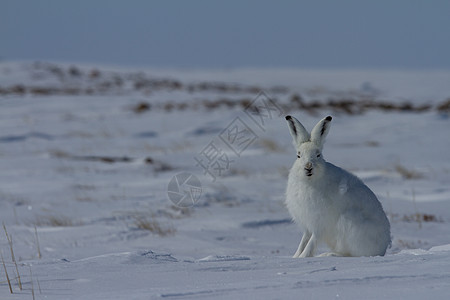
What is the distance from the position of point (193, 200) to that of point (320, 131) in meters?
4.45

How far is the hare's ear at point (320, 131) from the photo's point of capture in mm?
4820

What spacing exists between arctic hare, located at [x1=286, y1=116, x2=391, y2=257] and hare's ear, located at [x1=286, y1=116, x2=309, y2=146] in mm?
73

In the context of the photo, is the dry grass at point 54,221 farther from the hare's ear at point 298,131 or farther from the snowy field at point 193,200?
the hare's ear at point 298,131

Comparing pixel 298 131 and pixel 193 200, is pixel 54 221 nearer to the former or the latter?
pixel 193 200

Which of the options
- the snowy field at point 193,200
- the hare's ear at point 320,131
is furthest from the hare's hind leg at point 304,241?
the hare's ear at point 320,131

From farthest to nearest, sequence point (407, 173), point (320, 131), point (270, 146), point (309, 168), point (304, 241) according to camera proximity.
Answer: point (270, 146)
point (407, 173)
point (304, 241)
point (320, 131)
point (309, 168)

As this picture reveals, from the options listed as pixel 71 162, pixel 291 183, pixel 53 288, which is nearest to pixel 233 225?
pixel 291 183

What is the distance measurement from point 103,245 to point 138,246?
1.24 feet

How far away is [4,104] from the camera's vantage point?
77.2ft
